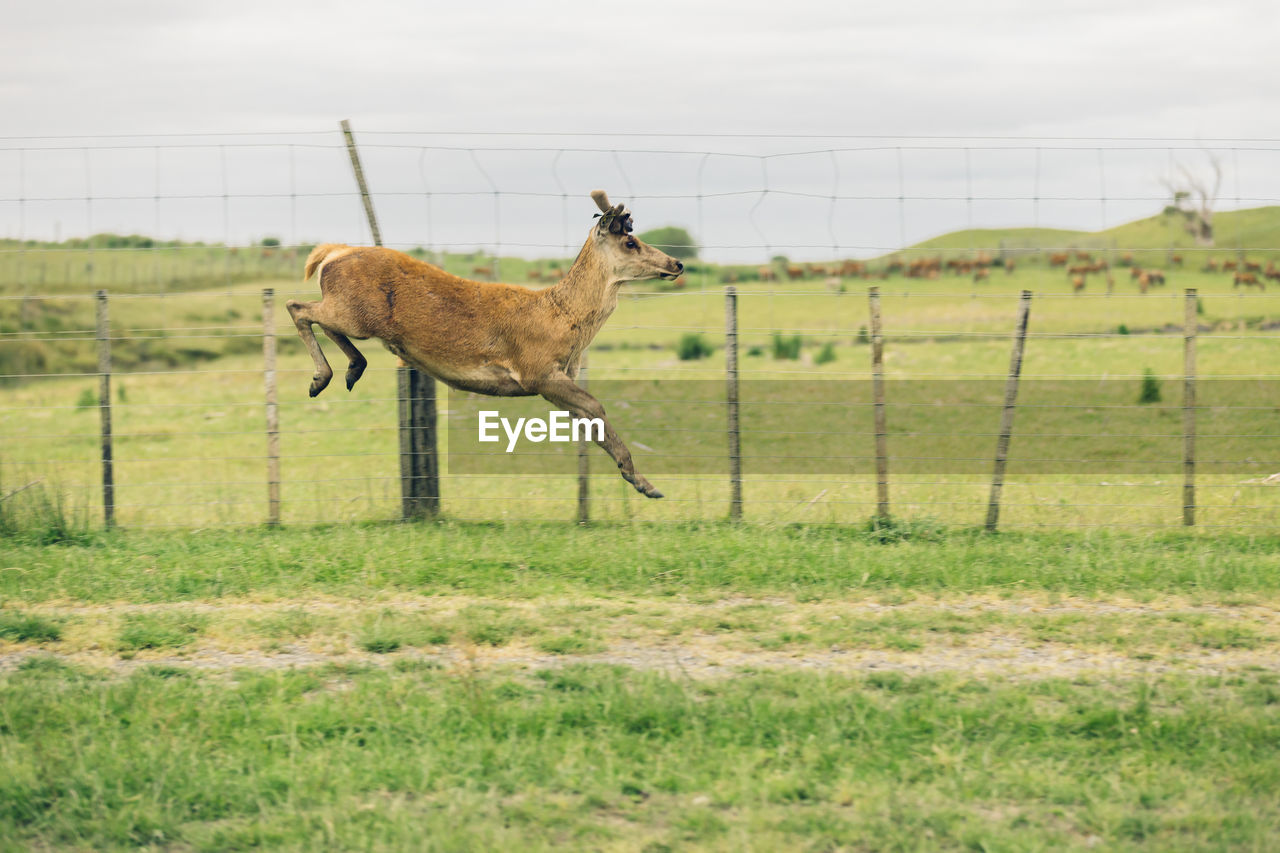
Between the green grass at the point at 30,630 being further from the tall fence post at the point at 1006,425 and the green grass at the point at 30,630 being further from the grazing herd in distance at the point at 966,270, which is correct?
the grazing herd in distance at the point at 966,270

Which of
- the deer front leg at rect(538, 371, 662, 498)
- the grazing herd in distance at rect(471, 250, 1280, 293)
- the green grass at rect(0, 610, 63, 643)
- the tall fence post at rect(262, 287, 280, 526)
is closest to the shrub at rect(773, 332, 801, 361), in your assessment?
the grazing herd in distance at rect(471, 250, 1280, 293)

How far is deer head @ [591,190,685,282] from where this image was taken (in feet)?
29.5

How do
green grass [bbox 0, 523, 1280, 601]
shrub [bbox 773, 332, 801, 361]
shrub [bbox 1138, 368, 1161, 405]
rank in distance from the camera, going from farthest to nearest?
1. shrub [bbox 773, 332, 801, 361]
2. shrub [bbox 1138, 368, 1161, 405]
3. green grass [bbox 0, 523, 1280, 601]

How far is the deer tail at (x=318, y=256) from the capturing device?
881 cm

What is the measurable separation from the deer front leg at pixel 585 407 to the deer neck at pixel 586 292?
0.45 metres

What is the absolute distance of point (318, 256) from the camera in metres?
8.83

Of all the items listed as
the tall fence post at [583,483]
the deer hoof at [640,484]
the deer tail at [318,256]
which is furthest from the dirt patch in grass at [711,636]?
the tall fence post at [583,483]

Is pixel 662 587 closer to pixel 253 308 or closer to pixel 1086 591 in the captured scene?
pixel 1086 591

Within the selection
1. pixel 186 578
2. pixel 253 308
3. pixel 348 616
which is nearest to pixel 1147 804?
pixel 348 616

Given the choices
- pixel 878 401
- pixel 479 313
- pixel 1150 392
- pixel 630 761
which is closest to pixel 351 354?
pixel 479 313

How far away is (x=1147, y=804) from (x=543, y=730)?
285 cm

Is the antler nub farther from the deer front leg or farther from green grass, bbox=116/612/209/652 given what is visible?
green grass, bbox=116/612/209/652

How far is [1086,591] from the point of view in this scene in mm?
8789

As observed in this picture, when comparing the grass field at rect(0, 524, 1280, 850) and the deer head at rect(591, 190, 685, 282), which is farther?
the deer head at rect(591, 190, 685, 282)
